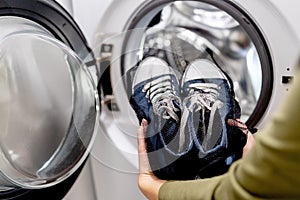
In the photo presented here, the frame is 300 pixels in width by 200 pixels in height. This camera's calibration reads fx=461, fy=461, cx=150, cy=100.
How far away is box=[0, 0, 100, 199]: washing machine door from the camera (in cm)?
93

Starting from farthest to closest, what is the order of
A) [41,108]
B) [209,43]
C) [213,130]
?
[209,43] < [41,108] < [213,130]

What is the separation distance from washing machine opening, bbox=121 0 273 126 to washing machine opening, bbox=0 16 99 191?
126 mm

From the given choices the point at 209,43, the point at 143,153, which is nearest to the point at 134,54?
the point at 143,153

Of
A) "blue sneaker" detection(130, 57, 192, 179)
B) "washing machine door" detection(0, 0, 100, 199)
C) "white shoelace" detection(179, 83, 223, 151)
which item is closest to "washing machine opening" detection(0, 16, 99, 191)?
"washing machine door" detection(0, 0, 100, 199)

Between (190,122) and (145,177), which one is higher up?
(190,122)

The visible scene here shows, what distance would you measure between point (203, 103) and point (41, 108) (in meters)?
0.37

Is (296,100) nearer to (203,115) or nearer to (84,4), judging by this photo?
(203,115)

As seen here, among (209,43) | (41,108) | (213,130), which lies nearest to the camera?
(213,130)

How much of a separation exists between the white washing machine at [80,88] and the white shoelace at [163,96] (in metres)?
0.08

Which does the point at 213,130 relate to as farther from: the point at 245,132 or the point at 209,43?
the point at 209,43

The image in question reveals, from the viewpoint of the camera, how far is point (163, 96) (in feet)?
2.90

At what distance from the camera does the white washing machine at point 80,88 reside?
2.94 ft

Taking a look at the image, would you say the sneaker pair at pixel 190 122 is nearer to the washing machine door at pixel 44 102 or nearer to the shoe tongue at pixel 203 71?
the shoe tongue at pixel 203 71

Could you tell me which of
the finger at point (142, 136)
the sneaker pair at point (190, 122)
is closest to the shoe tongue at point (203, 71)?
the sneaker pair at point (190, 122)
